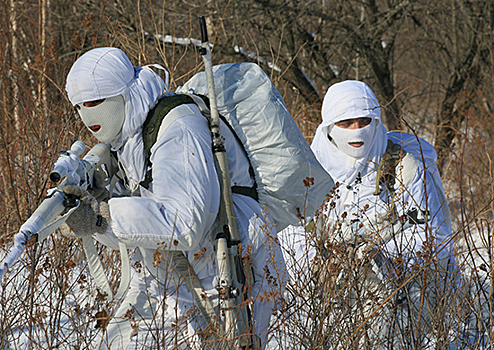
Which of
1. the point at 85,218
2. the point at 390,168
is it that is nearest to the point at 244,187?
the point at 85,218

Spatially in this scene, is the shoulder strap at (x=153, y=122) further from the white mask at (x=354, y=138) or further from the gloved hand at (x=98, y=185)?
the white mask at (x=354, y=138)

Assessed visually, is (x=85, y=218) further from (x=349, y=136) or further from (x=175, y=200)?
(x=349, y=136)

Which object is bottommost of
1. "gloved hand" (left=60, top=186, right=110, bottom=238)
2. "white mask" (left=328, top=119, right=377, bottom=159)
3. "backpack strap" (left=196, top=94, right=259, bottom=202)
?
"gloved hand" (left=60, top=186, right=110, bottom=238)

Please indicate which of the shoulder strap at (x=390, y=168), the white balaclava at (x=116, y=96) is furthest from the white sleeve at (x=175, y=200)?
the shoulder strap at (x=390, y=168)

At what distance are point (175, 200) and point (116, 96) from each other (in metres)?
0.52

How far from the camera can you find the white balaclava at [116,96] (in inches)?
87.7

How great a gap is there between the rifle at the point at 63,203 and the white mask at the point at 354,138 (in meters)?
2.11

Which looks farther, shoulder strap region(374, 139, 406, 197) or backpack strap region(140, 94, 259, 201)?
shoulder strap region(374, 139, 406, 197)

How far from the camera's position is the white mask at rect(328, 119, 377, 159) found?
4066 mm

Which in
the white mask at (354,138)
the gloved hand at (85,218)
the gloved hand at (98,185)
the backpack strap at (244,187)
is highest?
the white mask at (354,138)

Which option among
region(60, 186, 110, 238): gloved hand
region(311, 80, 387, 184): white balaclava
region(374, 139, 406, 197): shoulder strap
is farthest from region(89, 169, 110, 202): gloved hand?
region(311, 80, 387, 184): white balaclava

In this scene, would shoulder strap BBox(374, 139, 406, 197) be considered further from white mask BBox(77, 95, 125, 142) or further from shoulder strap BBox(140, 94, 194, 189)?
white mask BBox(77, 95, 125, 142)

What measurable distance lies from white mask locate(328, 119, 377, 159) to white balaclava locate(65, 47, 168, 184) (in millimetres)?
2091

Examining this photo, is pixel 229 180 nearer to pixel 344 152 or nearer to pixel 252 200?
pixel 252 200
